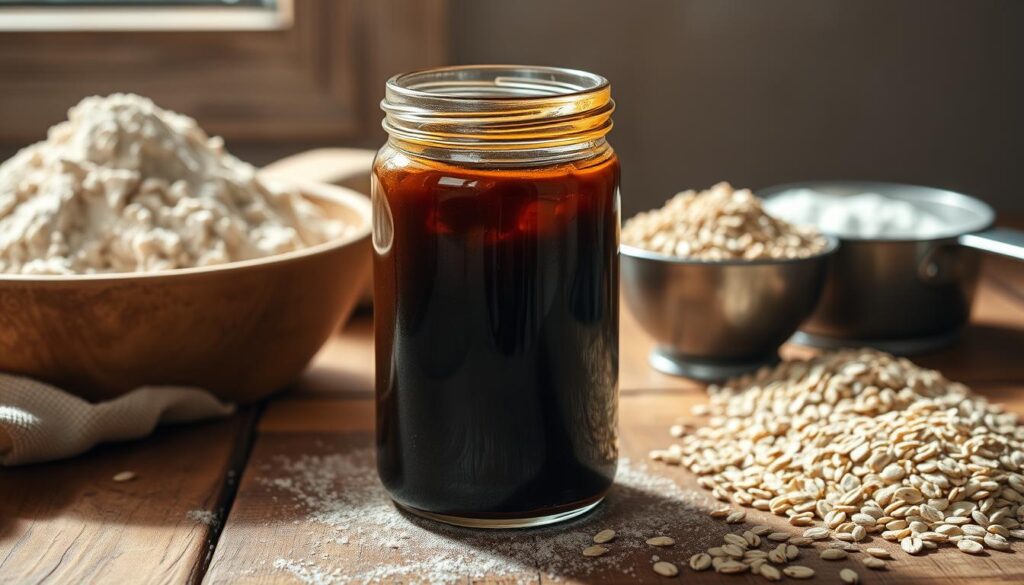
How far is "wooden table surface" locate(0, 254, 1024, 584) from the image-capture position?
2.60ft

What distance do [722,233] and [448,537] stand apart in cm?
45

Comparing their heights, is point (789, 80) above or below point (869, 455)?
above

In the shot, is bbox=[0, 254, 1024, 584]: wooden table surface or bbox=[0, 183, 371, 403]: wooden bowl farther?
bbox=[0, 183, 371, 403]: wooden bowl

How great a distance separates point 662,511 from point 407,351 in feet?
0.72

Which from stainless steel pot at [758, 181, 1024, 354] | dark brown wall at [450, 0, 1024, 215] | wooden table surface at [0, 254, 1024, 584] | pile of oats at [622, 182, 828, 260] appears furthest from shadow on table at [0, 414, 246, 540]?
dark brown wall at [450, 0, 1024, 215]

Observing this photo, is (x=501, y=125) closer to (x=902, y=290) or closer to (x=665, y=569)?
(x=665, y=569)

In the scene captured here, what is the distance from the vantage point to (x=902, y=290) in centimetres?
122

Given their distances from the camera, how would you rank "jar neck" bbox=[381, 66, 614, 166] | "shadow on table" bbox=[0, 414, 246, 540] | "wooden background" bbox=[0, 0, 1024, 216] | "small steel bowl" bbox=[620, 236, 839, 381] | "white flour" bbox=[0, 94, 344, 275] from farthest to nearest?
"wooden background" bbox=[0, 0, 1024, 216], "small steel bowl" bbox=[620, 236, 839, 381], "white flour" bbox=[0, 94, 344, 275], "shadow on table" bbox=[0, 414, 246, 540], "jar neck" bbox=[381, 66, 614, 166]

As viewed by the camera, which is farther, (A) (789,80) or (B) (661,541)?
(A) (789,80)

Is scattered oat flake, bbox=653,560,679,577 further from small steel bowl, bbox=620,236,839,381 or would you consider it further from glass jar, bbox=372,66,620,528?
small steel bowl, bbox=620,236,839,381

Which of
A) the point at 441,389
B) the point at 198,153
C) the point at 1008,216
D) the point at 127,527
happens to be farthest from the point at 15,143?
the point at 1008,216

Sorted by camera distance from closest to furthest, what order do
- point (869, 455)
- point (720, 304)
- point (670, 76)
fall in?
point (869, 455)
point (720, 304)
point (670, 76)

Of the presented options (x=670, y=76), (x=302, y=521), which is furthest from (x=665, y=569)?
(x=670, y=76)

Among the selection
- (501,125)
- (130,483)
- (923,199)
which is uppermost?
(501,125)
